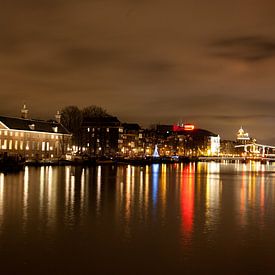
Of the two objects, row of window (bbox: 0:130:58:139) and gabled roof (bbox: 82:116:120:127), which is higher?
gabled roof (bbox: 82:116:120:127)

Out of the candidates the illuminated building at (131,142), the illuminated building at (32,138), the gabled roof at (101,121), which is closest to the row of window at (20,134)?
the illuminated building at (32,138)

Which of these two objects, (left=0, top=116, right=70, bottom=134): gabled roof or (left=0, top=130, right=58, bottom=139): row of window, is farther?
(left=0, top=116, right=70, bottom=134): gabled roof

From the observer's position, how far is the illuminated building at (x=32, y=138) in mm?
118438

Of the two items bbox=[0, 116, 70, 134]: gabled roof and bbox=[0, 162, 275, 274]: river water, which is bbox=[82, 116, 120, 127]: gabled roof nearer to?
bbox=[0, 116, 70, 134]: gabled roof

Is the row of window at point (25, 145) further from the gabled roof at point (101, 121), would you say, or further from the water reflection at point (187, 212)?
the water reflection at point (187, 212)

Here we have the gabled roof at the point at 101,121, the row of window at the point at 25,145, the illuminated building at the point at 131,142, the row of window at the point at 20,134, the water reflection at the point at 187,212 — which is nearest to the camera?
the water reflection at the point at 187,212

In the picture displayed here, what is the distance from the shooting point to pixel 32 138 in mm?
126562

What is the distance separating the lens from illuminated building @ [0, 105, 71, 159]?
11844 centimetres

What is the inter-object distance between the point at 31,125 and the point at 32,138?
365 centimetres

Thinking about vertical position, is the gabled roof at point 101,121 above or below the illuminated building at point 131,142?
above

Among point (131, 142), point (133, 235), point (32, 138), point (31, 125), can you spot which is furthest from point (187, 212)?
point (131, 142)

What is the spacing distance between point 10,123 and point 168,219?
323 feet

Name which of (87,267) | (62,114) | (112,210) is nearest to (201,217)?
(112,210)

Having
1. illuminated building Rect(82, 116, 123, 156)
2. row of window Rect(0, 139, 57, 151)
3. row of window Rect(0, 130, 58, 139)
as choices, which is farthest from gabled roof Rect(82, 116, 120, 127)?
row of window Rect(0, 130, 58, 139)
